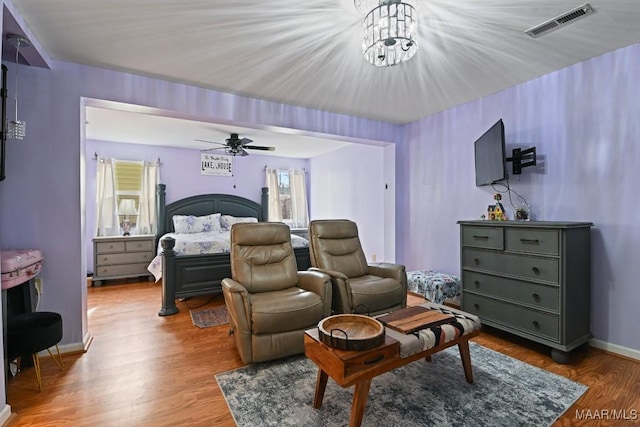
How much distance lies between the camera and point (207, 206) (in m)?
6.12

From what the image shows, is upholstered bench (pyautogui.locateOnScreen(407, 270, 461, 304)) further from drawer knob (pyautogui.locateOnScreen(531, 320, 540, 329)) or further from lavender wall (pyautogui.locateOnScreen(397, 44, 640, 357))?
drawer knob (pyautogui.locateOnScreen(531, 320, 540, 329))

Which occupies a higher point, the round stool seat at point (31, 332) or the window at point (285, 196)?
the window at point (285, 196)

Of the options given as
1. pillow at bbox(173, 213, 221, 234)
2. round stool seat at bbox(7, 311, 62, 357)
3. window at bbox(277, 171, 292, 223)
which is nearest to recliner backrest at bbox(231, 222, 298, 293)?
round stool seat at bbox(7, 311, 62, 357)

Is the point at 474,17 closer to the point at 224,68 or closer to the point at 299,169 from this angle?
the point at 224,68

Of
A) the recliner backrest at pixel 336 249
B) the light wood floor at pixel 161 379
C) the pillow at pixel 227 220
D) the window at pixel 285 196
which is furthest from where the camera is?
the window at pixel 285 196

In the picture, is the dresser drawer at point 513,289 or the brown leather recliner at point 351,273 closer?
the dresser drawer at point 513,289

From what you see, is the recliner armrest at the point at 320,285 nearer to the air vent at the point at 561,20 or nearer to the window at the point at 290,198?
the air vent at the point at 561,20

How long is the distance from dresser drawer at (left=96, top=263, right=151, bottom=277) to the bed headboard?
2.23 ft

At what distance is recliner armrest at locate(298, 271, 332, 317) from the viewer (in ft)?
8.47

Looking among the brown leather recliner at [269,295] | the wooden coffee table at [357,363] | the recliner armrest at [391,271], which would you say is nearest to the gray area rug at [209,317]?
the brown leather recliner at [269,295]

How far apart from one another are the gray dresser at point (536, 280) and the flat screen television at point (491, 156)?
54 cm

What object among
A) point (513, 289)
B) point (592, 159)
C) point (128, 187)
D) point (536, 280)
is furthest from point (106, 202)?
point (592, 159)

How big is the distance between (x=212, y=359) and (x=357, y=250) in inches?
71.0

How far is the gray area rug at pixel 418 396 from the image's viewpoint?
172cm
